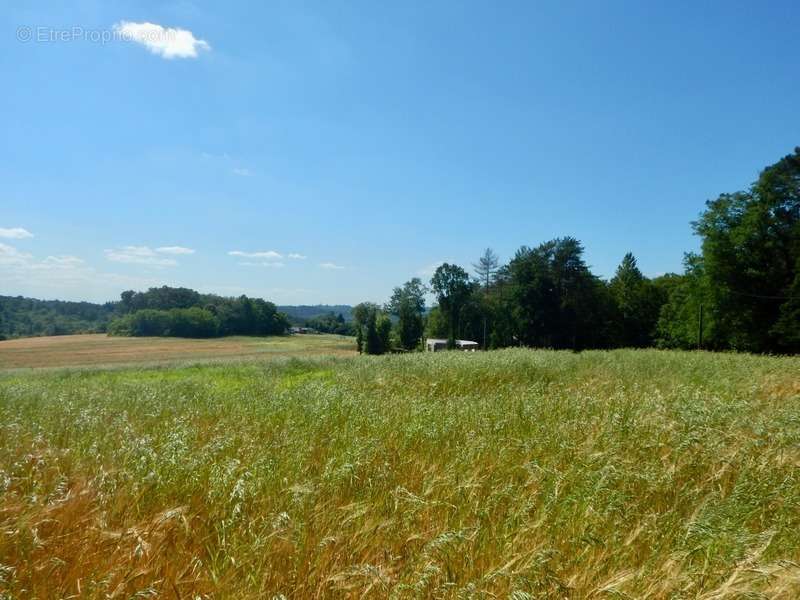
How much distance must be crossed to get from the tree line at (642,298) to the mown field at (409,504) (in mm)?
37261

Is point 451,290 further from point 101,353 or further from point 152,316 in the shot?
point 152,316

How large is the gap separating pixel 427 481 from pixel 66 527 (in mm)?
2504

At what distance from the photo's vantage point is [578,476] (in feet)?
12.0

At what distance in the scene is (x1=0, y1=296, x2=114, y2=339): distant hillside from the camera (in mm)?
78938

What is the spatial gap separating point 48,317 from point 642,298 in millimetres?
116716

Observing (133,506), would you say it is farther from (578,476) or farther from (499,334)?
(499,334)

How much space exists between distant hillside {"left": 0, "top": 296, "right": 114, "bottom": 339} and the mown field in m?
87.2

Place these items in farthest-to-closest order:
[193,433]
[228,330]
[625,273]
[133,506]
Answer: [228,330], [625,273], [193,433], [133,506]

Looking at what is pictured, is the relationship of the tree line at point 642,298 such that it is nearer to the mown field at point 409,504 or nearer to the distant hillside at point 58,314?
Answer: the distant hillside at point 58,314

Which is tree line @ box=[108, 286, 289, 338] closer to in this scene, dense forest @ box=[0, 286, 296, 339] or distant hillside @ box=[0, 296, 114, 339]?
dense forest @ box=[0, 286, 296, 339]

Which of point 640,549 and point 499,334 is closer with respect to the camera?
point 640,549

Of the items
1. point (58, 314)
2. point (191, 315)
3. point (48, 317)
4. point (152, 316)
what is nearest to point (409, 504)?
point (191, 315)

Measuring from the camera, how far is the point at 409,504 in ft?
10.7

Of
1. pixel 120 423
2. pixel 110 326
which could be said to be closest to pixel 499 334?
pixel 120 423
